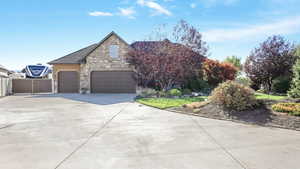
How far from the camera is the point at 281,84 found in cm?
1527

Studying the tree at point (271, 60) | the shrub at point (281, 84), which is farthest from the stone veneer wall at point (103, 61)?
the shrub at point (281, 84)

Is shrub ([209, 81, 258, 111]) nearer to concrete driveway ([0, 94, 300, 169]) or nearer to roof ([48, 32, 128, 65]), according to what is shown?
concrete driveway ([0, 94, 300, 169])

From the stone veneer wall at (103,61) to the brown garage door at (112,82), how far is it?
53cm

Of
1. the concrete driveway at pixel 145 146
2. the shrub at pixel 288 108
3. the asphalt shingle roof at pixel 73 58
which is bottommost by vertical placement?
the concrete driveway at pixel 145 146

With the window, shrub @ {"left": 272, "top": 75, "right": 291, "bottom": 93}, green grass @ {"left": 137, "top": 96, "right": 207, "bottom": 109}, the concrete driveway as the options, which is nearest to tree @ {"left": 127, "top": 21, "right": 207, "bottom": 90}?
the window

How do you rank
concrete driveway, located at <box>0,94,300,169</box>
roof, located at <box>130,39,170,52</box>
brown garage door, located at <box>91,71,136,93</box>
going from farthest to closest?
brown garage door, located at <box>91,71,136,93</box> → roof, located at <box>130,39,170,52</box> → concrete driveway, located at <box>0,94,300,169</box>

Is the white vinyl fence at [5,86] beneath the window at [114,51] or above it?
beneath

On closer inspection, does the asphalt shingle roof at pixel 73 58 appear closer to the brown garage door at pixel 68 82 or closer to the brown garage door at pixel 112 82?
the brown garage door at pixel 68 82

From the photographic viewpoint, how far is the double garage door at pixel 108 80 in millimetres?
18938

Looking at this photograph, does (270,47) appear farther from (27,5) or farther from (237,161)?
(27,5)

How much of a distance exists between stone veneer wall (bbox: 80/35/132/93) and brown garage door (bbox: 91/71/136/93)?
535mm

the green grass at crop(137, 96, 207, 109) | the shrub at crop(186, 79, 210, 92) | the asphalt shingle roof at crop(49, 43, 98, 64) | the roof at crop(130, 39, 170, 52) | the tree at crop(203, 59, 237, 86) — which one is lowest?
the green grass at crop(137, 96, 207, 109)

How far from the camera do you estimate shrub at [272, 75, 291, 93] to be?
1480cm

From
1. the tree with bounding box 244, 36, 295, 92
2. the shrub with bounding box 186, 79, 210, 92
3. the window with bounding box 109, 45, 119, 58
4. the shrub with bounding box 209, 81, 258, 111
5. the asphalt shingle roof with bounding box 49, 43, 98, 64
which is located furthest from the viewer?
the asphalt shingle roof with bounding box 49, 43, 98, 64
